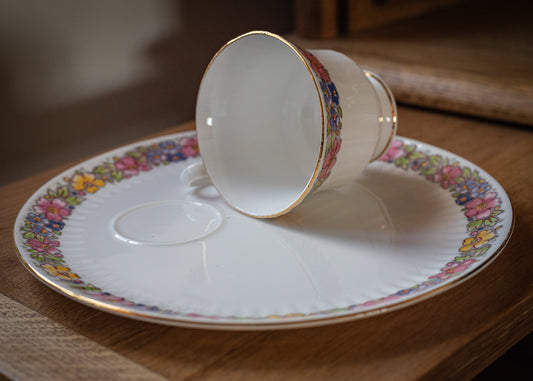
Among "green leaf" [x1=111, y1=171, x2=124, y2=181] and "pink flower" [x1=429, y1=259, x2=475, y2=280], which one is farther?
"green leaf" [x1=111, y1=171, x2=124, y2=181]

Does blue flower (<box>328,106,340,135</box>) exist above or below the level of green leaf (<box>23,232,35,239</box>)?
above

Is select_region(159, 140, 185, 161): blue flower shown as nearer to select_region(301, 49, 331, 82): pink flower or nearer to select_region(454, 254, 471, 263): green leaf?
select_region(301, 49, 331, 82): pink flower

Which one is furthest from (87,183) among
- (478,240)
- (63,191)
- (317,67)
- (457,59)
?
(457,59)

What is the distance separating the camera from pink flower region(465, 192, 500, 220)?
479mm

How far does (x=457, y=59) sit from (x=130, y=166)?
0.52 metres

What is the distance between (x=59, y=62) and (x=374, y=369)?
1252 mm

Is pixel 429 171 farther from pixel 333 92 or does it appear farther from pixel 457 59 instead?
pixel 457 59

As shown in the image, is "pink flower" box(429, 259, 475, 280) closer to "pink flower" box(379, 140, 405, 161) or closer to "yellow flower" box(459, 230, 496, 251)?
"yellow flower" box(459, 230, 496, 251)

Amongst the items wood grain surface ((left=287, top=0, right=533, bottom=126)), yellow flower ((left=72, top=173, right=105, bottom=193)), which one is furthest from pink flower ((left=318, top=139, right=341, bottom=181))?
wood grain surface ((left=287, top=0, right=533, bottom=126))

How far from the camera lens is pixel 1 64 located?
128cm

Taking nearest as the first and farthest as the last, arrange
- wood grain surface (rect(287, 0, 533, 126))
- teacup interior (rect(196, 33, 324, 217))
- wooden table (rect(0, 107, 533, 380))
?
wooden table (rect(0, 107, 533, 380)) → teacup interior (rect(196, 33, 324, 217)) → wood grain surface (rect(287, 0, 533, 126))

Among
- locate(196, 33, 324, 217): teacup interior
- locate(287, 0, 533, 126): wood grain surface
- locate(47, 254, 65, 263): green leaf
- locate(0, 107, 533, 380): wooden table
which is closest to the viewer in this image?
locate(0, 107, 533, 380): wooden table

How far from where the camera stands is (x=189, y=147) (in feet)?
2.10

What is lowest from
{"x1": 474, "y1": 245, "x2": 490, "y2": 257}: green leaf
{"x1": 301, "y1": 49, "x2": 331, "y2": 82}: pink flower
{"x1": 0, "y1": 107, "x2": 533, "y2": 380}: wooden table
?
{"x1": 0, "y1": 107, "x2": 533, "y2": 380}: wooden table
